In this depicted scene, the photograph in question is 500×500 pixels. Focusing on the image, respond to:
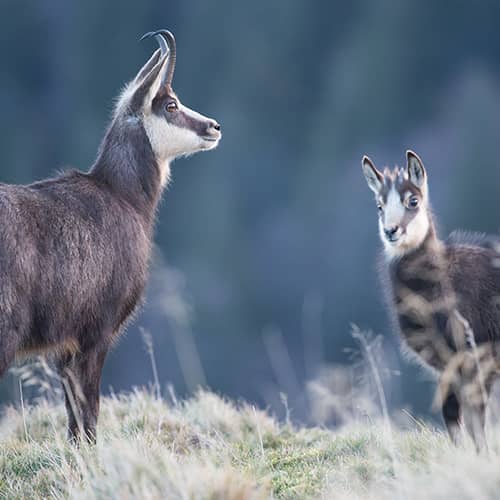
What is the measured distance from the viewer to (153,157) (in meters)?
7.85

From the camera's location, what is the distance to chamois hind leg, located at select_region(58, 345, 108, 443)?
22.6 feet

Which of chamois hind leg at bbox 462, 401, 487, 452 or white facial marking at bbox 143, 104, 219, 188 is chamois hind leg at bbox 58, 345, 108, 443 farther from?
chamois hind leg at bbox 462, 401, 487, 452

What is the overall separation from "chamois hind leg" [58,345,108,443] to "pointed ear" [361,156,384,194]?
245cm

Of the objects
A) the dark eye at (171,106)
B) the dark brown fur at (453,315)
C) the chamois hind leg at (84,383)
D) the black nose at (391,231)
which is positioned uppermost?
the dark eye at (171,106)

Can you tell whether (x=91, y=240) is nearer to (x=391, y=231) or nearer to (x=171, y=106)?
(x=171, y=106)

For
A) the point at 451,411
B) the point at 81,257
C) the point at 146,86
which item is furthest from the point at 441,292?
the point at 146,86

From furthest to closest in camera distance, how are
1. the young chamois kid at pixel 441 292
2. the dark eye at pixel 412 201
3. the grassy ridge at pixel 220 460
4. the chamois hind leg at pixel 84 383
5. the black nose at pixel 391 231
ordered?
the dark eye at pixel 412 201 < the black nose at pixel 391 231 < the chamois hind leg at pixel 84 383 < the young chamois kid at pixel 441 292 < the grassy ridge at pixel 220 460

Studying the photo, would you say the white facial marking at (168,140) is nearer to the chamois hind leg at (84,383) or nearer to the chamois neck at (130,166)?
the chamois neck at (130,166)

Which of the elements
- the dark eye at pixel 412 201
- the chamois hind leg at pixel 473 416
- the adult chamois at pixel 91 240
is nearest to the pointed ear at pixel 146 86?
the adult chamois at pixel 91 240

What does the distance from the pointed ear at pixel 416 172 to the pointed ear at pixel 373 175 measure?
0.79ft

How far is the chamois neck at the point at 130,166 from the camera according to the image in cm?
763

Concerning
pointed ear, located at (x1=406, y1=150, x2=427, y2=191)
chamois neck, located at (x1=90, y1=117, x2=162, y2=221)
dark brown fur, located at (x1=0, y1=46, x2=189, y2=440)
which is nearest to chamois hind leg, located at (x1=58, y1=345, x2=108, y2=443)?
dark brown fur, located at (x1=0, y1=46, x2=189, y2=440)

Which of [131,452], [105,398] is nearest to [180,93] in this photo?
[105,398]

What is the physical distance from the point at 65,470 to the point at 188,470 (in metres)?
1.11
